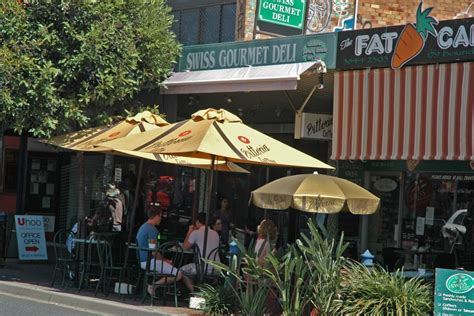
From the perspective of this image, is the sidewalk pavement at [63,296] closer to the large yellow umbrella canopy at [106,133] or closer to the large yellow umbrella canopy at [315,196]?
the large yellow umbrella canopy at [315,196]

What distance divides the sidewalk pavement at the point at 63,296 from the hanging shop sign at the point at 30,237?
45 centimetres

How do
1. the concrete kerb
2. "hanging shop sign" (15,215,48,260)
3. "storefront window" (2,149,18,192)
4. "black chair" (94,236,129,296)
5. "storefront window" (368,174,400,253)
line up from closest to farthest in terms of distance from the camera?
the concrete kerb → "black chair" (94,236,129,296) → "storefront window" (368,174,400,253) → "hanging shop sign" (15,215,48,260) → "storefront window" (2,149,18,192)

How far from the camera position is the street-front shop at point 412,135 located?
497 inches

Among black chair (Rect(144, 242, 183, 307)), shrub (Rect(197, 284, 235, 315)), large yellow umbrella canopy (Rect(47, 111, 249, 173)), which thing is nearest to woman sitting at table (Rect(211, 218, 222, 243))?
large yellow umbrella canopy (Rect(47, 111, 249, 173))

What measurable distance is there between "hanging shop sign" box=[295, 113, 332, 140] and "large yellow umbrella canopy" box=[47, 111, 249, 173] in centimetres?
138

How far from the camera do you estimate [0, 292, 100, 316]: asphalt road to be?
38.6 ft

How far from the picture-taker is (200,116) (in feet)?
40.1

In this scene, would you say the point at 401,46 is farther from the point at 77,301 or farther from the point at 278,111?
the point at 77,301

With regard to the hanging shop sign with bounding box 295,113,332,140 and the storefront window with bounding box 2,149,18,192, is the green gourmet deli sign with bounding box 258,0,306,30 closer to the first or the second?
the hanging shop sign with bounding box 295,113,332,140

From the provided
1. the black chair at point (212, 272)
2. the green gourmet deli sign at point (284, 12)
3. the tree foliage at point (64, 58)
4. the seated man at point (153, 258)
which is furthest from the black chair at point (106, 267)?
the green gourmet deli sign at point (284, 12)

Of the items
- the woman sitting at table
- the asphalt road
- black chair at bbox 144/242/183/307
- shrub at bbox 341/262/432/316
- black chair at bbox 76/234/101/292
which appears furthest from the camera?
the woman sitting at table

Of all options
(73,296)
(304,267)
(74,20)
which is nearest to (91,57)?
(74,20)

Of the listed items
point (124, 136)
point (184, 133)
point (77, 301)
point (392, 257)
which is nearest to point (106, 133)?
point (124, 136)

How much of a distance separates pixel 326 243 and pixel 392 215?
6.04 meters
